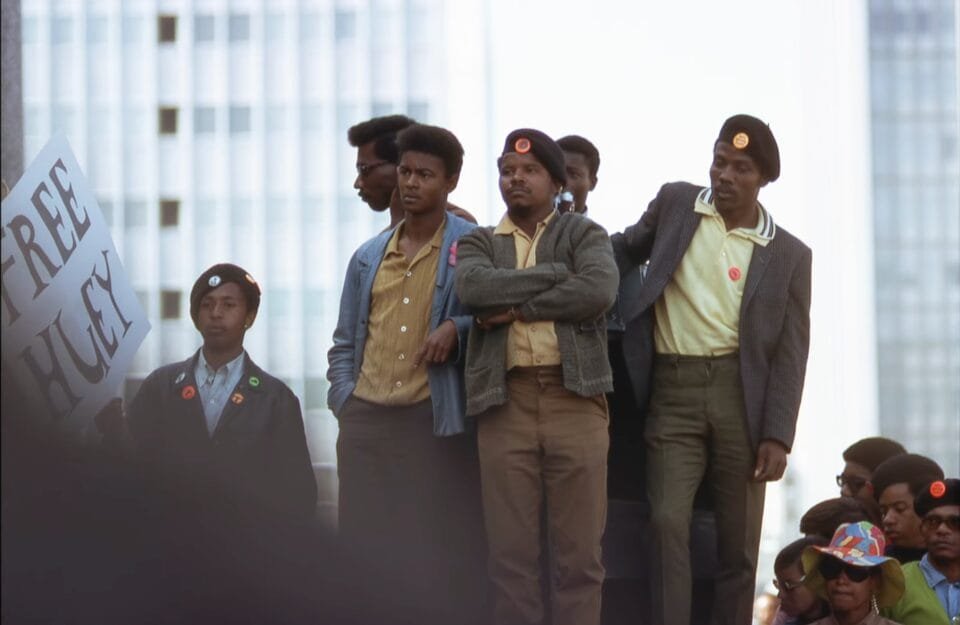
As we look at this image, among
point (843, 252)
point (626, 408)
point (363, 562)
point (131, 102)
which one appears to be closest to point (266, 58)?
point (131, 102)

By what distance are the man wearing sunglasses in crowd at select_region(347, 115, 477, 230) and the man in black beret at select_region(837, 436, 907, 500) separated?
208cm

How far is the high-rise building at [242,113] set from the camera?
62.9 m

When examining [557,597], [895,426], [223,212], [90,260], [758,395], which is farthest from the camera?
[895,426]

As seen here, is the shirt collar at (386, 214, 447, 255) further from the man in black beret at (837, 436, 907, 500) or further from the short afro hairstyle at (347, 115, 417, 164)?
the man in black beret at (837, 436, 907, 500)

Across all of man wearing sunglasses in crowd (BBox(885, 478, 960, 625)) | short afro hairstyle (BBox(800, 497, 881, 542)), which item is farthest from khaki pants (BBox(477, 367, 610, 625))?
short afro hairstyle (BBox(800, 497, 881, 542))

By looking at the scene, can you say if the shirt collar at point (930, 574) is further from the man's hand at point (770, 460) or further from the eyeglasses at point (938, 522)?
the man's hand at point (770, 460)

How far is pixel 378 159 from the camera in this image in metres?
5.47

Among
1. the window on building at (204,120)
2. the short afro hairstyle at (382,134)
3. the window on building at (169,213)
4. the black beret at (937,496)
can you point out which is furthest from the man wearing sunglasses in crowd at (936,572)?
the window on building at (204,120)

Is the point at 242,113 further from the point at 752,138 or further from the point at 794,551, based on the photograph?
the point at 752,138

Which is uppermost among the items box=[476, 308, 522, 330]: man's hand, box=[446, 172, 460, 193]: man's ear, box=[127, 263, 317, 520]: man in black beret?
box=[446, 172, 460, 193]: man's ear

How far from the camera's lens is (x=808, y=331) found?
5.00m

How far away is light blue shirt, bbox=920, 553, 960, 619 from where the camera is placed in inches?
197

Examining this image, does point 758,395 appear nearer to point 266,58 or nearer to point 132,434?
point 132,434

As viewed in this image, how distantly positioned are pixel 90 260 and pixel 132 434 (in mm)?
874
